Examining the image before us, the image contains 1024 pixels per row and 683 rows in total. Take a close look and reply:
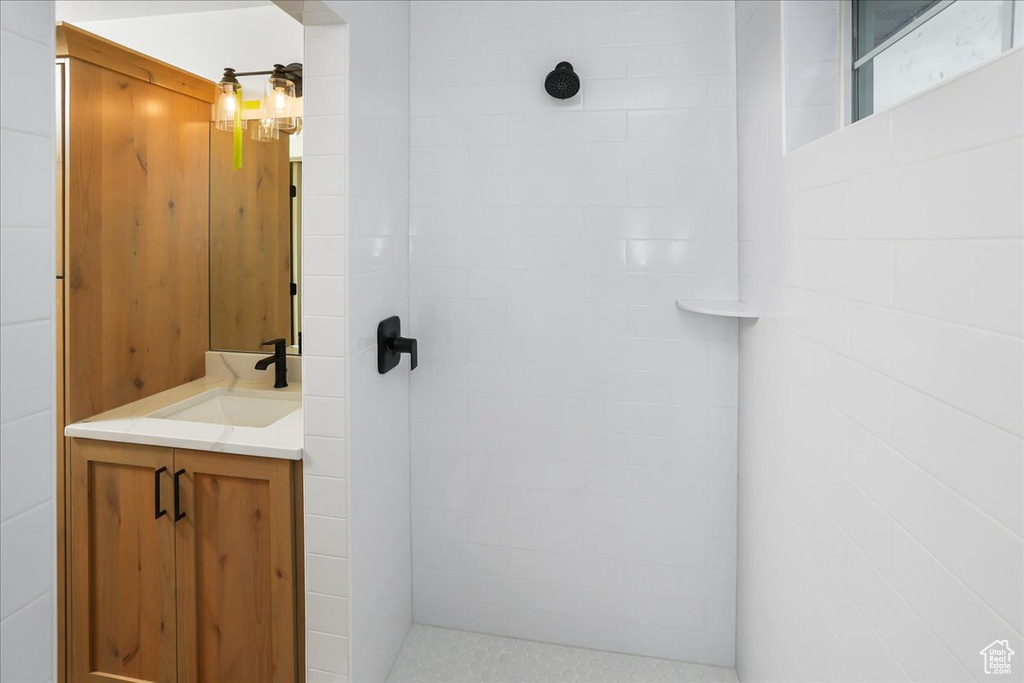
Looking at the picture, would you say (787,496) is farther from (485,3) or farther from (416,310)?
(485,3)

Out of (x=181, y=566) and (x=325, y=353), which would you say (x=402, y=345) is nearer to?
(x=325, y=353)

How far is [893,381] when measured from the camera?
98 cm

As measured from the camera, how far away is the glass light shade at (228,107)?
2205mm

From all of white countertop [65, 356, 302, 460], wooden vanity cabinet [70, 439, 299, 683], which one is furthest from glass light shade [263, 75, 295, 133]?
wooden vanity cabinet [70, 439, 299, 683]

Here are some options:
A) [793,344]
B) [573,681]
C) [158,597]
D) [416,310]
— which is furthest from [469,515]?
[793,344]

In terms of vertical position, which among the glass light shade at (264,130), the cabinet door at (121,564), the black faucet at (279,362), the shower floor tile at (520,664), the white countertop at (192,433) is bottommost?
the shower floor tile at (520,664)

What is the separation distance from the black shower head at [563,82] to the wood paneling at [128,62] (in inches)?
50.8

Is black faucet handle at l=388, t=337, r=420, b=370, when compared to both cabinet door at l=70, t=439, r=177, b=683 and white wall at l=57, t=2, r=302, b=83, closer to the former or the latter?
cabinet door at l=70, t=439, r=177, b=683

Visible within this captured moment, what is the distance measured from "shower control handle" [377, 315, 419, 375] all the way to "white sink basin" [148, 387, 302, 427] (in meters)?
0.44

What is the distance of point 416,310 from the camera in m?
2.19

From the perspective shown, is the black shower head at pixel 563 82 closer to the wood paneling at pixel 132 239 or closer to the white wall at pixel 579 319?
the white wall at pixel 579 319

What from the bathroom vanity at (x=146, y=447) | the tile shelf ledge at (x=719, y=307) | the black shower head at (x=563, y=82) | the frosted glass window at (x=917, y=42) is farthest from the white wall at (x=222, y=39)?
the frosted glass window at (x=917, y=42)

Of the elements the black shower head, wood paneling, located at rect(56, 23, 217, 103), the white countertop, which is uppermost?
wood paneling, located at rect(56, 23, 217, 103)

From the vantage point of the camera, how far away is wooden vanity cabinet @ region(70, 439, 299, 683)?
173cm
